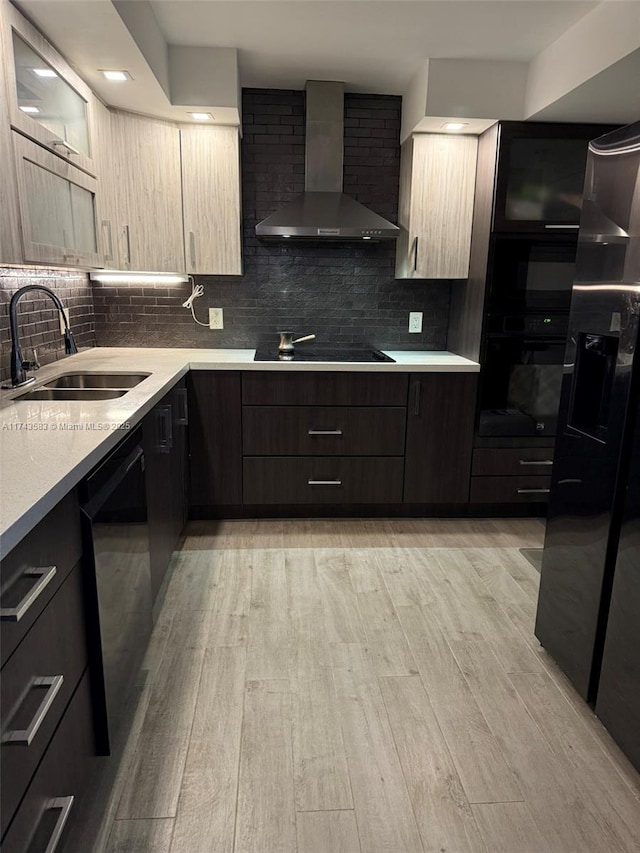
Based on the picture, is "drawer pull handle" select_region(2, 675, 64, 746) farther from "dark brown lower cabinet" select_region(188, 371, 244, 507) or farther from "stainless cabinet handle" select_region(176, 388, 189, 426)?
"dark brown lower cabinet" select_region(188, 371, 244, 507)

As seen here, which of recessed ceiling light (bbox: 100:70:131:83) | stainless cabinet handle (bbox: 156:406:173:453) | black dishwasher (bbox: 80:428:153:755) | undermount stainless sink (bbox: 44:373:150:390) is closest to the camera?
black dishwasher (bbox: 80:428:153:755)

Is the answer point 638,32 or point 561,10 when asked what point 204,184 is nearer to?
point 561,10

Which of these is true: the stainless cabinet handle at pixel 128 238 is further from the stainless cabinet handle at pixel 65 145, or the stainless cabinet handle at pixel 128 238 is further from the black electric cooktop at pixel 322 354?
the black electric cooktop at pixel 322 354

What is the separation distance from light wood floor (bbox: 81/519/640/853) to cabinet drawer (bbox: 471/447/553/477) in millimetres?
679

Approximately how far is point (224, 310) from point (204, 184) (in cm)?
74

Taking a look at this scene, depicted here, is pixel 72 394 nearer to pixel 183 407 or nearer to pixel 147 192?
pixel 183 407

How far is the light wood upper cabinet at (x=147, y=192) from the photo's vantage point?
2.99m

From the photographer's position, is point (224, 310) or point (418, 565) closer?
point (418, 565)

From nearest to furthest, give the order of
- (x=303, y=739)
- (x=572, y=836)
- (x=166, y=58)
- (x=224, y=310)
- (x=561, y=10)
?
(x=572, y=836) → (x=303, y=739) → (x=561, y=10) → (x=166, y=58) → (x=224, y=310)

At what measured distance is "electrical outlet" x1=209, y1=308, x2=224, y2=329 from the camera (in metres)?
3.53

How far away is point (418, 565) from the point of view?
110 inches

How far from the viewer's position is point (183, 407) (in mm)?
2881

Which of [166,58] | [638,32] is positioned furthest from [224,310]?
A: [638,32]

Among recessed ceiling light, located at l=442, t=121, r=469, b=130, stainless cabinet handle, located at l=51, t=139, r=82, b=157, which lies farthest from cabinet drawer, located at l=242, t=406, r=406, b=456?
recessed ceiling light, located at l=442, t=121, r=469, b=130
